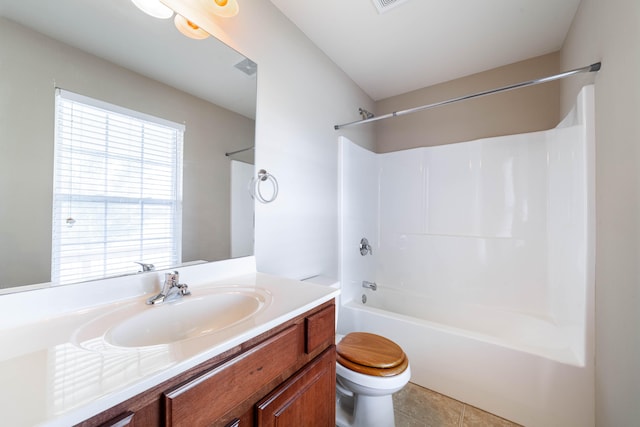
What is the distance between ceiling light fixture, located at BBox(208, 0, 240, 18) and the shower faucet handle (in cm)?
179

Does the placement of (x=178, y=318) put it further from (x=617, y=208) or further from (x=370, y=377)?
(x=617, y=208)

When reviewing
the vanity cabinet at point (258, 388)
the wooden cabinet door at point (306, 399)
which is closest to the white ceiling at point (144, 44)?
the vanity cabinet at point (258, 388)

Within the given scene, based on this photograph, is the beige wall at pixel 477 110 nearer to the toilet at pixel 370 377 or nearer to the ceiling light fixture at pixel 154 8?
the toilet at pixel 370 377

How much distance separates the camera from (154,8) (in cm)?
101

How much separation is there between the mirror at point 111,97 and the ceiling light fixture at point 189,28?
3cm

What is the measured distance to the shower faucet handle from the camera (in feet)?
7.27

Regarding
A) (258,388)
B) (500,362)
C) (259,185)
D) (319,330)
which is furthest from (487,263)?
(258,388)

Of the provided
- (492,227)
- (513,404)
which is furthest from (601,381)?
(492,227)

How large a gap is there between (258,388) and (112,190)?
0.83 m

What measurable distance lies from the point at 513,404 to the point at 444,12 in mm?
2418

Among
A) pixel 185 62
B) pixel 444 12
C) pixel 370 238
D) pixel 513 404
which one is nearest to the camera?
pixel 185 62

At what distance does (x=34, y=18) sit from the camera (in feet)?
2.46

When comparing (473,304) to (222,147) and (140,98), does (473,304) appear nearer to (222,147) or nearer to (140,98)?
(222,147)

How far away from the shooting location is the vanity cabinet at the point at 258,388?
1.56 feet
